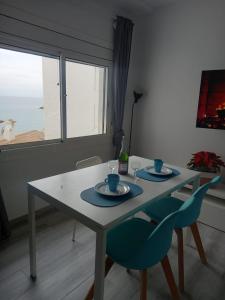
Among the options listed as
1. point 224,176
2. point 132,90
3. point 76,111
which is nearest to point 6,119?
point 76,111

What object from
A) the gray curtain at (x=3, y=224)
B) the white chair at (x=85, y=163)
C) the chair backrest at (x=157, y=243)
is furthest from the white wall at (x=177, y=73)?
the gray curtain at (x=3, y=224)

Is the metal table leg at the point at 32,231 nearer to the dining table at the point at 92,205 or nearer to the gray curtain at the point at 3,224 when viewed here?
the dining table at the point at 92,205

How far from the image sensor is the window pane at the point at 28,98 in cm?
206

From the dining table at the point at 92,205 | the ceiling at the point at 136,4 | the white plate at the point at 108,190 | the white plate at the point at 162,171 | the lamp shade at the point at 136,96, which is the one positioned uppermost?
the ceiling at the point at 136,4

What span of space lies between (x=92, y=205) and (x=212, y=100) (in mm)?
2180

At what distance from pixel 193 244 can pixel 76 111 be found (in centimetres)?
205

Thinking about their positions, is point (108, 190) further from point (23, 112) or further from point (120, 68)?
point (120, 68)

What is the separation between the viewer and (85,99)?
2939 mm

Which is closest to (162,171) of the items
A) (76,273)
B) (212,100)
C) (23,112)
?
(76,273)

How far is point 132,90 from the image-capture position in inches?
129

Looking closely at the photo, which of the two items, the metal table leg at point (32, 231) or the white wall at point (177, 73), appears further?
the white wall at point (177, 73)

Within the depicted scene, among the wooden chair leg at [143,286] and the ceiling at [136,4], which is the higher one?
the ceiling at [136,4]

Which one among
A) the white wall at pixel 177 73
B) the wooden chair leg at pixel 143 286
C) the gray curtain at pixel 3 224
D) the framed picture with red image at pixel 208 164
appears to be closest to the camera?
the wooden chair leg at pixel 143 286

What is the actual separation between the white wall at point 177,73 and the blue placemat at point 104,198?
1.80 m
